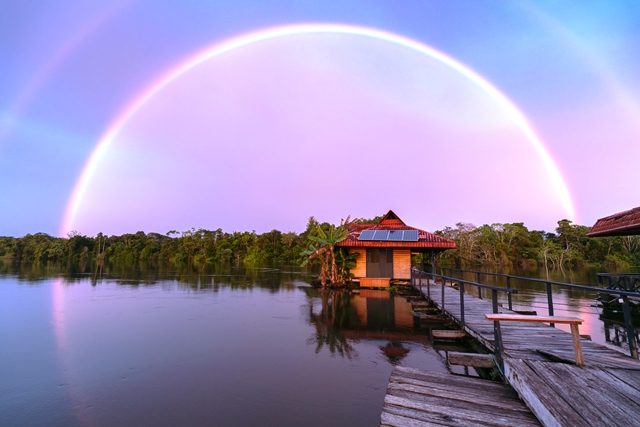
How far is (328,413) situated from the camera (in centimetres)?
478

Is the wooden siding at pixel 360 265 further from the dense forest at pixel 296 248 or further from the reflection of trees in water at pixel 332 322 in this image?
the dense forest at pixel 296 248

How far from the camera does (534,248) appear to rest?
52219 mm

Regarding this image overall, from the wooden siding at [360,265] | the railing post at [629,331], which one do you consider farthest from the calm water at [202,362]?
the wooden siding at [360,265]

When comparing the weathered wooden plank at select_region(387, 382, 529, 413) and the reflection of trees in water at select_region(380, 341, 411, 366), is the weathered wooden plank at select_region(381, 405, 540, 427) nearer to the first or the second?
the weathered wooden plank at select_region(387, 382, 529, 413)

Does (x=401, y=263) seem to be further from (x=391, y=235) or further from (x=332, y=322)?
(x=332, y=322)

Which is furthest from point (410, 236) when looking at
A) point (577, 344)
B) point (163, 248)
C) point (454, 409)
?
point (163, 248)

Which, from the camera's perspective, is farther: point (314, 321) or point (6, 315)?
point (6, 315)

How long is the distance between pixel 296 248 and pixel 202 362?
48.4 m

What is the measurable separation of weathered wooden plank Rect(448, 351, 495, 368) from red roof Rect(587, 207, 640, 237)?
4.73 m

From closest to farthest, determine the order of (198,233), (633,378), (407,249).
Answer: (633,378) → (407,249) → (198,233)

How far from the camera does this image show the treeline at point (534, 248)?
4762 cm

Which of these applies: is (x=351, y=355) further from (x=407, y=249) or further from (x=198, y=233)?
(x=198, y=233)

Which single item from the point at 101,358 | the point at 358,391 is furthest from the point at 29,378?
Answer: the point at 358,391

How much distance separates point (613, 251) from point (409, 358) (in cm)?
6026
